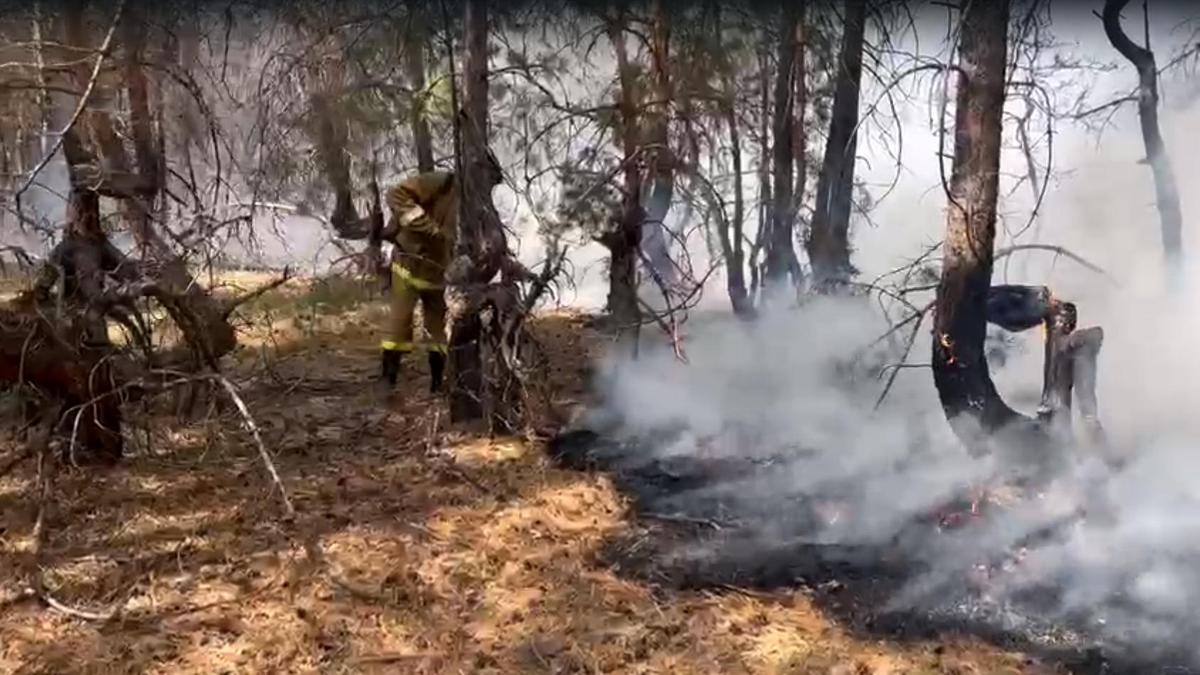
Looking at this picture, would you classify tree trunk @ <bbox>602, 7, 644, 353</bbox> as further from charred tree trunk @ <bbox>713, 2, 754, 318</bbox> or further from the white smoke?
charred tree trunk @ <bbox>713, 2, 754, 318</bbox>

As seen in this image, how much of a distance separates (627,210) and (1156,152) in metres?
5.51

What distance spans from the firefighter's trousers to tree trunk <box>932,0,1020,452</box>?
3.49m

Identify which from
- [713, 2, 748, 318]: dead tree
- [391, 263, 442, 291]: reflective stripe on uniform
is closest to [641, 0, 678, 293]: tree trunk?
[713, 2, 748, 318]: dead tree

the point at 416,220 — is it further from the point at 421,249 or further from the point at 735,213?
the point at 735,213

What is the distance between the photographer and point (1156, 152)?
9.91m

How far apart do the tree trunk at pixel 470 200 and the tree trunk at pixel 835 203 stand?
12.4 feet

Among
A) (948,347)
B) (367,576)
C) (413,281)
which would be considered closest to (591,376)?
(413,281)

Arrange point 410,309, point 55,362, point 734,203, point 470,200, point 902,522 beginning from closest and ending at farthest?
point 902,522 → point 55,362 → point 470,200 → point 410,309 → point 734,203

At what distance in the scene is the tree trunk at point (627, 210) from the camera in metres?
7.69

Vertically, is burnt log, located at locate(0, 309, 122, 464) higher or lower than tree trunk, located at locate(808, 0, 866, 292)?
lower

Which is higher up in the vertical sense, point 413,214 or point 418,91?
Result: point 418,91

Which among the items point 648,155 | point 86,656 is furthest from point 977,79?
point 86,656

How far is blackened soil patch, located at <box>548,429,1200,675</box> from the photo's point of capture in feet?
13.7

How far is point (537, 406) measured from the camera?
7.25 meters
